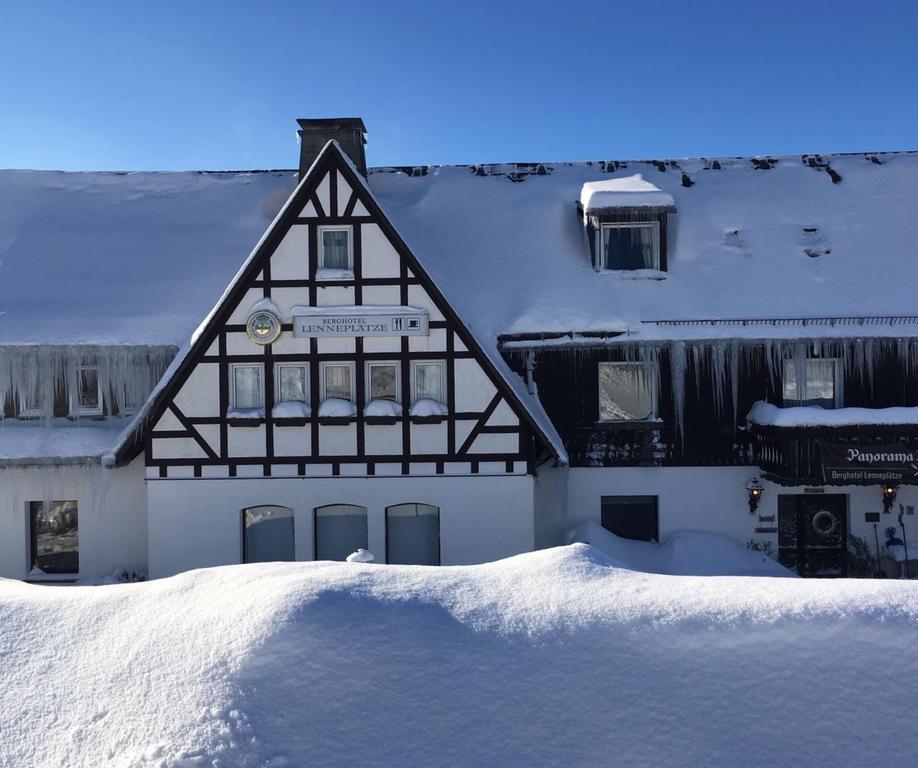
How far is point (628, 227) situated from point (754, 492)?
5.71 meters

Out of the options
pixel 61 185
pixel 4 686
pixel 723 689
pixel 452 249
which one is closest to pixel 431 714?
pixel 723 689

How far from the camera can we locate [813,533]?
12555mm

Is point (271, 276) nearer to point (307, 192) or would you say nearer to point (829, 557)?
point (307, 192)

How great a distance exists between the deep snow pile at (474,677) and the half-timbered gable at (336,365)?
610cm

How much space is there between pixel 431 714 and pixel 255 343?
823cm

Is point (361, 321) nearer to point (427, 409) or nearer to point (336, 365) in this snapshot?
point (336, 365)

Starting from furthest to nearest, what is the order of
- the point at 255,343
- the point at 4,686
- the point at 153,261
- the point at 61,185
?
the point at 61,185 < the point at 153,261 < the point at 255,343 < the point at 4,686

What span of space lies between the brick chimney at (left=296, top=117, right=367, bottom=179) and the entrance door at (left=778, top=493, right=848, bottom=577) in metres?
11.6

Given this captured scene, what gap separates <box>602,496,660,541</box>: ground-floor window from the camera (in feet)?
41.4

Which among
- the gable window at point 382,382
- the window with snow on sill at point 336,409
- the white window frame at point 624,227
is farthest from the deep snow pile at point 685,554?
the white window frame at point 624,227

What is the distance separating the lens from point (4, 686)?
15.6 feet

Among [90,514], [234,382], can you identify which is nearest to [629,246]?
[234,382]

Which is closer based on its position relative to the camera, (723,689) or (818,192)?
(723,689)

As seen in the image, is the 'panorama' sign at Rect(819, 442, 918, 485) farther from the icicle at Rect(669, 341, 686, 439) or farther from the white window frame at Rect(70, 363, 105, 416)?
the white window frame at Rect(70, 363, 105, 416)
